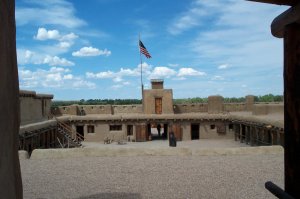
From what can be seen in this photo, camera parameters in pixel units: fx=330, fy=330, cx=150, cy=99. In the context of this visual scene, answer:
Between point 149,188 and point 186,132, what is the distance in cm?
2584

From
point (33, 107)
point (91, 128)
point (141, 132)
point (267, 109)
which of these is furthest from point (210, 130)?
point (33, 107)

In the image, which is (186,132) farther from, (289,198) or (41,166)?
(289,198)

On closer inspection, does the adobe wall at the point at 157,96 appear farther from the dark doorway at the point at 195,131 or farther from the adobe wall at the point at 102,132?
the adobe wall at the point at 102,132

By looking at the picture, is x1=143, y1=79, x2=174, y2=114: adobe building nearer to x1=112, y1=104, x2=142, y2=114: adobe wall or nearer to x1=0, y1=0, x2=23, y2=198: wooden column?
x1=112, y1=104, x2=142, y2=114: adobe wall

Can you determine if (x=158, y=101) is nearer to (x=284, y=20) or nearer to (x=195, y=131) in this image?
(x=195, y=131)

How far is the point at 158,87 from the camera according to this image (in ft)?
121

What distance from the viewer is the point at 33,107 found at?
29.3m

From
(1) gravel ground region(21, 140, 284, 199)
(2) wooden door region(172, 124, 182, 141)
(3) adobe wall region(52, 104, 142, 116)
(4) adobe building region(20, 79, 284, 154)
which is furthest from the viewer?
(3) adobe wall region(52, 104, 142, 116)

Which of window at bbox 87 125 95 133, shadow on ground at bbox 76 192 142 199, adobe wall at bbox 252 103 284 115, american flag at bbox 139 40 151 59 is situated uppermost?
american flag at bbox 139 40 151 59

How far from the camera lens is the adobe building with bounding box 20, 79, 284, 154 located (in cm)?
2902

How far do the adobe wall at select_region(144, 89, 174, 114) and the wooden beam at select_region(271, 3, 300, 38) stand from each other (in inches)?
1286

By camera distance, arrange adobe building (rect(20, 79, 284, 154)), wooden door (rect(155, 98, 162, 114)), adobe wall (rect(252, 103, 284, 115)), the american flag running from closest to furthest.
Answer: adobe building (rect(20, 79, 284, 154))
adobe wall (rect(252, 103, 284, 115))
wooden door (rect(155, 98, 162, 114))
the american flag

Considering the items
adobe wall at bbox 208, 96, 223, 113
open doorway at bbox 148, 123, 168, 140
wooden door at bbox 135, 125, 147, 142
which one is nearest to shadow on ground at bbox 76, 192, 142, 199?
wooden door at bbox 135, 125, 147, 142

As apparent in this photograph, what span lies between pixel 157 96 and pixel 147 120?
349 cm
